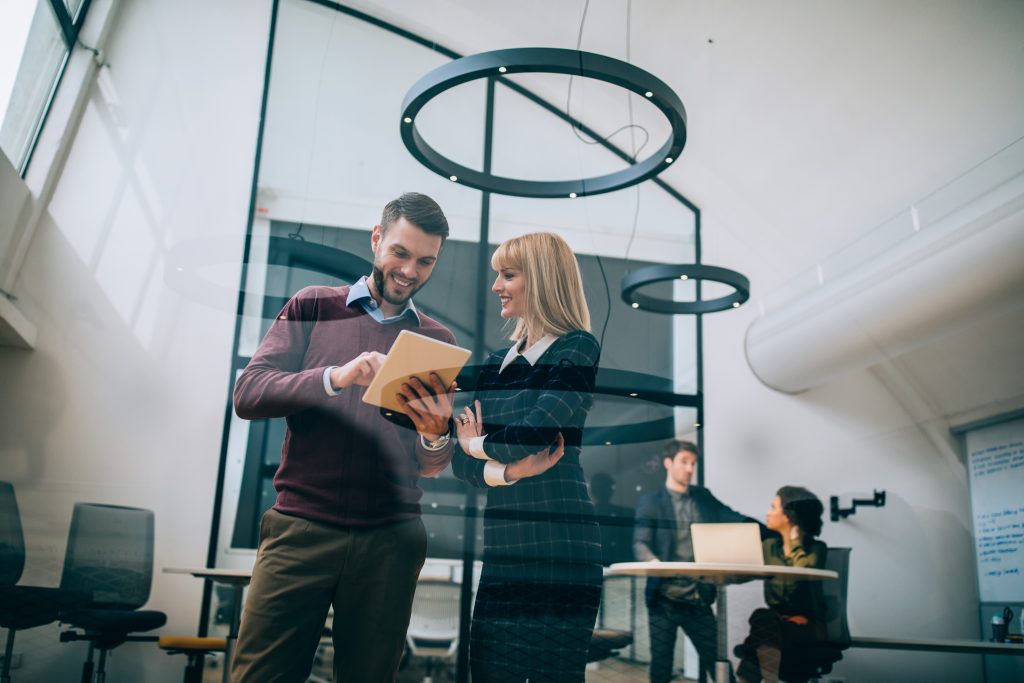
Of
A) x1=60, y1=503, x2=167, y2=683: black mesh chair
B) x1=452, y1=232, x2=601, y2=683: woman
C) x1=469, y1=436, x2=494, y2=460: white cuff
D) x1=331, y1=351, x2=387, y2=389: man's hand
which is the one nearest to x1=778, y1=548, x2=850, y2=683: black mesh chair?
x1=452, y1=232, x2=601, y2=683: woman

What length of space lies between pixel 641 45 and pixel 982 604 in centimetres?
249

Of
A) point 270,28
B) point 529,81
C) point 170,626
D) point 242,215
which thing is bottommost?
point 170,626

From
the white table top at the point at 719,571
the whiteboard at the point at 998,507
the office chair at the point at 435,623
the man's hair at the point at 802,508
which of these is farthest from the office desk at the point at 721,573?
the office chair at the point at 435,623

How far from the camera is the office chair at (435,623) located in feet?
7.20

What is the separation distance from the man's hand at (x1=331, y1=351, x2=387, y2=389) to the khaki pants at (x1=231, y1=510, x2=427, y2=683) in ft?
1.10

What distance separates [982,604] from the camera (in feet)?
10.1

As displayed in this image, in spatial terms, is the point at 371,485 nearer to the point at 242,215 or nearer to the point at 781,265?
the point at 242,215

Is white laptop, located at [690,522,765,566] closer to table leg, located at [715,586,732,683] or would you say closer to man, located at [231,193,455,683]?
table leg, located at [715,586,732,683]

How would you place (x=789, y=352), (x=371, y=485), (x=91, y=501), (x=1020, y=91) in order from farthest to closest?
1. (x=1020, y=91)
2. (x=789, y=352)
3. (x=91, y=501)
4. (x=371, y=485)

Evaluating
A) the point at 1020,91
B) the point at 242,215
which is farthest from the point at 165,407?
the point at 1020,91

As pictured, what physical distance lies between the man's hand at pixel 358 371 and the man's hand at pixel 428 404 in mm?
86

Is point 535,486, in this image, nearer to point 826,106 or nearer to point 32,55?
point 826,106

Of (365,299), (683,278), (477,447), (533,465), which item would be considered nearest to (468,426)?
(477,447)

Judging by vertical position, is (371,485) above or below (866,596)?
above
